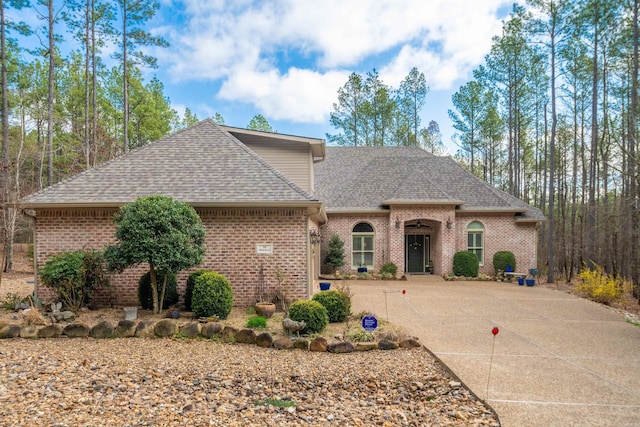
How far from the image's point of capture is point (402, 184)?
16766 mm

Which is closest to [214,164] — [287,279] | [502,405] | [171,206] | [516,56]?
[171,206]

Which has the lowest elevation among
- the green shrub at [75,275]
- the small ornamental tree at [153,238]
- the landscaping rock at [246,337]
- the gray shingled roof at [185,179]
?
the landscaping rock at [246,337]

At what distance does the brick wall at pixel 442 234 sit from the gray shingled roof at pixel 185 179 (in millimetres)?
7227

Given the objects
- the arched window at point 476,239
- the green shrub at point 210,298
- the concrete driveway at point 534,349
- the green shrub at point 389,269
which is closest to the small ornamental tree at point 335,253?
the green shrub at point 389,269

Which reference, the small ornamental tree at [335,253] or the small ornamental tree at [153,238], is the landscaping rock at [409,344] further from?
the small ornamental tree at [335,253]

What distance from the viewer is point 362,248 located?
643 inches

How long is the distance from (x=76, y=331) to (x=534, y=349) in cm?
798

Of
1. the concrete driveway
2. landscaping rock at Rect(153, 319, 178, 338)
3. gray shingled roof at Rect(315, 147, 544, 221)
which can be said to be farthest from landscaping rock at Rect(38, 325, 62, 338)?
gray shingled roof at Rect(315, 147, 544, 221)

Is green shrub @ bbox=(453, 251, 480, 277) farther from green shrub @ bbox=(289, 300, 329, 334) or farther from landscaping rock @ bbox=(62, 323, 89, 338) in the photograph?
landscaping rock @ bbox=(62, 323, 89, 338)

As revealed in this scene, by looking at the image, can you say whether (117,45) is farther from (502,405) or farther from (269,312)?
(502,405)

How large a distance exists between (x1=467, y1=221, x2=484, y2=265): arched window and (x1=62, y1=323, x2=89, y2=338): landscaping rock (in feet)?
49.9

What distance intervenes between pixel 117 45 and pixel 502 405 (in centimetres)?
2181

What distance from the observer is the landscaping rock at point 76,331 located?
617 centimetres

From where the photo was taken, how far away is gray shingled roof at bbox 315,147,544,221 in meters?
16.2
